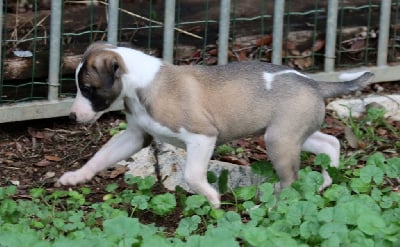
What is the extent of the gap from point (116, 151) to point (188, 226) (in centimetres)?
125

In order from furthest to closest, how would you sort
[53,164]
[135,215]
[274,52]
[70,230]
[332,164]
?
[274,52], [53,164], [332,164], [135,215], [70,230]

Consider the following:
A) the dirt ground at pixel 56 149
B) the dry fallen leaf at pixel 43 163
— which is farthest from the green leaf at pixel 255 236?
the dry fallen leaf at pixel 43 163

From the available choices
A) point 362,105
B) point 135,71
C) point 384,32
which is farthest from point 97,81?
point 384,32

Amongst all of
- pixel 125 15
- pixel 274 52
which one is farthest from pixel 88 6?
pixel 274 52

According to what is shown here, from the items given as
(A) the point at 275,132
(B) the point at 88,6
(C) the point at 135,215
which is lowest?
(C) the point at 135,215

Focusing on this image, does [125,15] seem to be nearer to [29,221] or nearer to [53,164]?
[53,164]

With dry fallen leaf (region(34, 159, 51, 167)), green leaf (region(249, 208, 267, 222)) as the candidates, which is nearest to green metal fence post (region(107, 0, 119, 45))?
dry fallen leaf (region(34, 159, 51, 167))

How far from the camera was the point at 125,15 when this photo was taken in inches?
384

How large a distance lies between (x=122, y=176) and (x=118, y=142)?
72 centimetres

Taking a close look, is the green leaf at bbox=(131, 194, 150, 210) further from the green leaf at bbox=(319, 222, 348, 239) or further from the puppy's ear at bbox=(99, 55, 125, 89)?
the green leaf at bbox=(319, 222, 348, 239)

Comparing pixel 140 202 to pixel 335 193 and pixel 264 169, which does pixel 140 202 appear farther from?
pixel 335 193

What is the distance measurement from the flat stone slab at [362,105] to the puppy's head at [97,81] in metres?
2.63

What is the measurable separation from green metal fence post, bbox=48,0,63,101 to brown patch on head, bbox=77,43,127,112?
127 cm

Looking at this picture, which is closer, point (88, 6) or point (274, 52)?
point (274, 52)
